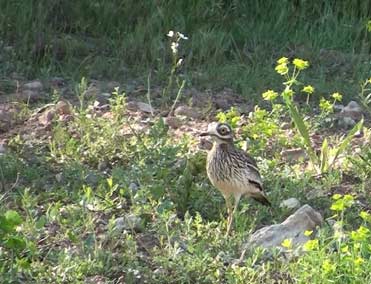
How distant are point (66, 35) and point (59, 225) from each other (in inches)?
148

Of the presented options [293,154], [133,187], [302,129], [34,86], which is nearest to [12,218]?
[133,187]

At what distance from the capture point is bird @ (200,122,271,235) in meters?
7.18

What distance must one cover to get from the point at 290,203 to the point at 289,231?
1.91 ft

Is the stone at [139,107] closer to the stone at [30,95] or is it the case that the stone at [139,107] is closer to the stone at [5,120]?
the stone at [30,95]

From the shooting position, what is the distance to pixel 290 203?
7.39 m

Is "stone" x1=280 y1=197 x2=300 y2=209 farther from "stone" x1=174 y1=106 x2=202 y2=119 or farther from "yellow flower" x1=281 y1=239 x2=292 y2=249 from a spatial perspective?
"stone" x1=174 y1=106 x2=202 y2=119

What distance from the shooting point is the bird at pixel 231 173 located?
7.18 meters

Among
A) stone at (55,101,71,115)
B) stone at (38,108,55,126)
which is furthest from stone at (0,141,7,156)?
stone at (55,101,71,115)

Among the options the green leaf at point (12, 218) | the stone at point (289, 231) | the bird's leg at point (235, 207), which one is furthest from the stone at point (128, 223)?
the green leaf at point (12, 218)

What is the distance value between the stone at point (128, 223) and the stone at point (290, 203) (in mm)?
1005

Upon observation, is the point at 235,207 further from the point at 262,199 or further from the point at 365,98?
the point at 365,98

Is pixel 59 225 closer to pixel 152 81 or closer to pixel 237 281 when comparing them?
pixel 237 281

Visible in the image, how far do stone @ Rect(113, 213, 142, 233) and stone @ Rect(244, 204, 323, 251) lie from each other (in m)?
0.66

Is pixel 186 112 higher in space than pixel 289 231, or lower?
lower
